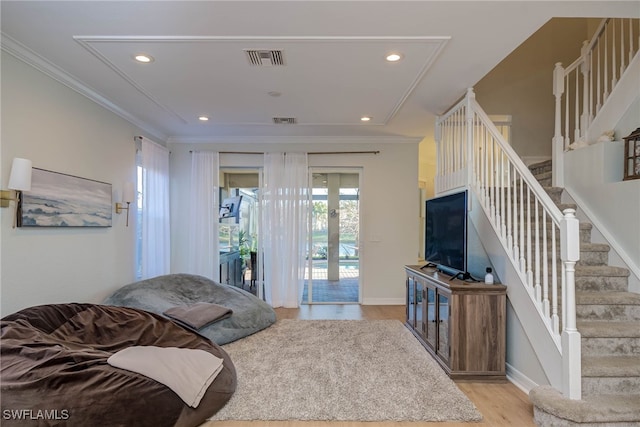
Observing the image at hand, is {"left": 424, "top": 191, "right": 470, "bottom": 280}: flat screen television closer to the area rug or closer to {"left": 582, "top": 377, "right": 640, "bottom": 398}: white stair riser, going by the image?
the area rug

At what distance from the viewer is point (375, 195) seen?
17.6ft

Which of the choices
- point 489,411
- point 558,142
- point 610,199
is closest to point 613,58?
point 558,142

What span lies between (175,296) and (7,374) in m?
2.15

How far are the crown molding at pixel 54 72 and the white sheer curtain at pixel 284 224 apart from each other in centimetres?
209

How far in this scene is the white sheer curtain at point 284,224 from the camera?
17.0 feet

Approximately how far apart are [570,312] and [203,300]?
3626 millimetres

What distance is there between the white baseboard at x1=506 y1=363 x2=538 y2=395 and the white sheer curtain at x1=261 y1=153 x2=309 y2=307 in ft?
10.1

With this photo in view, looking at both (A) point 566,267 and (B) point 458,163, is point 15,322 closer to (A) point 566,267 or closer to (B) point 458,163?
(A) point 566,267

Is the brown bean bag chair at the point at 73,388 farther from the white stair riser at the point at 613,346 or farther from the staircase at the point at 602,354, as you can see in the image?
the white stair riser at the point at 613,346

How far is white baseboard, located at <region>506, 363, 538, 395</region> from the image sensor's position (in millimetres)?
2481

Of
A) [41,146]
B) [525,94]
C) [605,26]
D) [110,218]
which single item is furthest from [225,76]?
[525,94]

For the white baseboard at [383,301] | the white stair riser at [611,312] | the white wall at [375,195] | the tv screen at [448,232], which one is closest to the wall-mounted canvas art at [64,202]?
the white wall at [375,195]

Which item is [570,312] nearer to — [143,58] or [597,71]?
[597,71]

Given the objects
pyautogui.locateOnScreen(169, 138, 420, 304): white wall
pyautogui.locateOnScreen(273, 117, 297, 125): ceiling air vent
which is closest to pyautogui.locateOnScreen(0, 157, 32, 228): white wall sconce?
pyautogui.locateOnScreen(273, 117, 297, 125): ceiling air vent
